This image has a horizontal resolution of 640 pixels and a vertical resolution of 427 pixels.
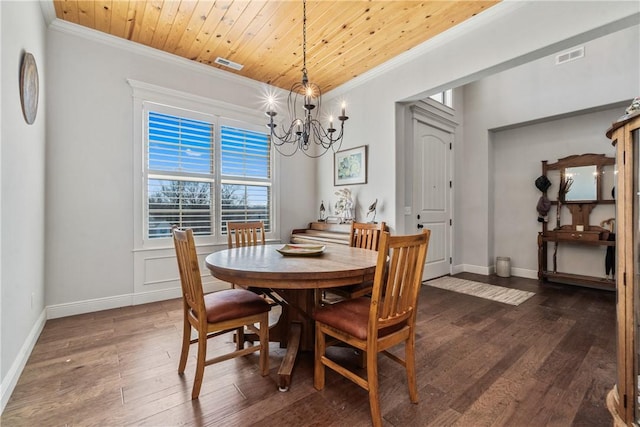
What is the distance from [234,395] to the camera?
1676mm

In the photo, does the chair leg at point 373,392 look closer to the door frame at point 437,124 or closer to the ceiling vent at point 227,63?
the door frame at point 437,124

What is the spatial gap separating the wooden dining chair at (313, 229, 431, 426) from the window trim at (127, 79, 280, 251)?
2.65 meters

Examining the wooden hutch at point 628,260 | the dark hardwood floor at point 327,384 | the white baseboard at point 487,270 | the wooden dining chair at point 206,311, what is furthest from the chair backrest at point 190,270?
the white baseboard at point 487,270

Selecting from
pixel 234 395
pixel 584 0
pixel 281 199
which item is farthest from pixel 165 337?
pixel 584 0

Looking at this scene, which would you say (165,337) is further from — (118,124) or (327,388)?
(118,124)

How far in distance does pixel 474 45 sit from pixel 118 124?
12.9ft

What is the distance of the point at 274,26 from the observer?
2910mm

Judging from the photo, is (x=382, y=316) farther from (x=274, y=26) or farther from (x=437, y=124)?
(x=437, y=124)

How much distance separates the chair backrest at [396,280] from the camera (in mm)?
1404

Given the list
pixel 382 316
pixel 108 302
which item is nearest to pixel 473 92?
pixel 382 316

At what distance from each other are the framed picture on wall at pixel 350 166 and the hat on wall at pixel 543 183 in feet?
8.90

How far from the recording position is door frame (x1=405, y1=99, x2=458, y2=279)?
4.00 metres

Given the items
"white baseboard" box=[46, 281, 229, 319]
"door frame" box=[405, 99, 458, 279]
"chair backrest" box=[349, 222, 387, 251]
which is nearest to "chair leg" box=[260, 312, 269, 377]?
"chair backrest" box=[349, 222, 387, 251]

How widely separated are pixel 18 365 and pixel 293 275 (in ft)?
6.36
